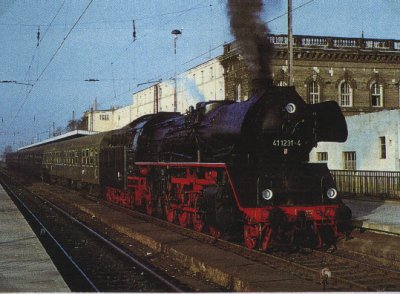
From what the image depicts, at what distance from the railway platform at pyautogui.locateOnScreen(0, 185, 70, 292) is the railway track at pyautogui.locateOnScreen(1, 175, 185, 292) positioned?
529 millimetres

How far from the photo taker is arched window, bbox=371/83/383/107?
3675 centimetres

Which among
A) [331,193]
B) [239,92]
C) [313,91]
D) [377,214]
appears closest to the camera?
[331,193]

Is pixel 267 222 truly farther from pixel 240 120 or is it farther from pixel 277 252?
pixel 240 120

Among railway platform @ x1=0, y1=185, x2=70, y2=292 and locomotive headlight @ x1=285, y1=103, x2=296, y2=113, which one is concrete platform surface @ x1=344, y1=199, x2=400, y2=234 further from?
railway platform @ x1=0, y1=185, x2=70, y2=292

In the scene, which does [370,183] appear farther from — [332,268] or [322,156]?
[332,268]

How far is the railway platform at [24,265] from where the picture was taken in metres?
7.55

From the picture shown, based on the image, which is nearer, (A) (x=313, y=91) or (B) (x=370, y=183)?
(B) (x=370, y=183)

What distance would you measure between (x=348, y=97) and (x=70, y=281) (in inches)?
1197

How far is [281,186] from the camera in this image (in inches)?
430

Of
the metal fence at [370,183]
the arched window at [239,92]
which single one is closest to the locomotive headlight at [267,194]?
the metal fence at [370,183]

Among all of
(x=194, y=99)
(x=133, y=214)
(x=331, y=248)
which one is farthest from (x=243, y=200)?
(x=194, y=99)

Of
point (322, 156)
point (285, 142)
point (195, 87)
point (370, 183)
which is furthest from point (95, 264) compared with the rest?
point (195, 87)

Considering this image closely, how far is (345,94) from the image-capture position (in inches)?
1435

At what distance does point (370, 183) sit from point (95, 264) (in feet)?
48.0
